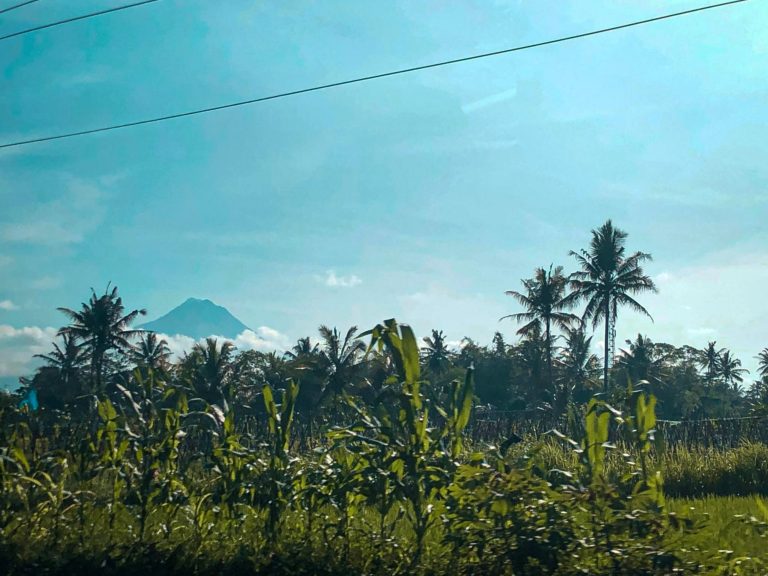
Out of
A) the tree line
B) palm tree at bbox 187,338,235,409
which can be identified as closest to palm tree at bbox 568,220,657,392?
the tree line

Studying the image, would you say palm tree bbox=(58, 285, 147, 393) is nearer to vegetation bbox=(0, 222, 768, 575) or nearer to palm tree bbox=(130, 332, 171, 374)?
palm tree bbox=(130, 332, 171, 374)

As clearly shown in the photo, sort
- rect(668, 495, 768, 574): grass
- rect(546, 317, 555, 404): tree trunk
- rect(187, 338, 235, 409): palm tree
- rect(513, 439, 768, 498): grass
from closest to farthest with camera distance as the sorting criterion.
A: rect(668, 495, 768, 574): grass → rect(513, 439, 768, 498): grass → rect(187, 338, 235, 409): palm tree → rect(546, 317, 555, 404): tree trunk

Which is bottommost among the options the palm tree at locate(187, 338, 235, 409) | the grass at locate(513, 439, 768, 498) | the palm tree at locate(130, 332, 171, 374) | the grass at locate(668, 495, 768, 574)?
the grass at locate(668, 495, 768, 574)

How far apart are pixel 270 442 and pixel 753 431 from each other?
573 inches

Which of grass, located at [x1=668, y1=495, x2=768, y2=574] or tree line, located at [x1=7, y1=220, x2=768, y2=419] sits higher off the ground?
tree line, located at [x1=7, y1=220, x2=768, y2=419]

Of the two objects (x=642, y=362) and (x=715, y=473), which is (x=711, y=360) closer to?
(x=642, y=362)

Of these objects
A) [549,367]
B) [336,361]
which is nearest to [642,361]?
[549,367]

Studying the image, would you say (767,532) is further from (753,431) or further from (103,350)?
(103,350)

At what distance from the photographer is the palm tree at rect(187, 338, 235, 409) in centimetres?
3788

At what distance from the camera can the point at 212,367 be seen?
129 feet

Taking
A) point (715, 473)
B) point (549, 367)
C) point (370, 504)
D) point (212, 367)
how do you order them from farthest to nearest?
1. point (549, 367)
2. point (212, 367)
3. point (715, 473)
4. point (370, 504)

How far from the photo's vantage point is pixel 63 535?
17.3ft

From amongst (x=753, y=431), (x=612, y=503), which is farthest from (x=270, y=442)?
(x=753, y=431)

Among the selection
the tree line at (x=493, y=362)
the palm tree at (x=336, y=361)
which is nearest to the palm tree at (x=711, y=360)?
the tree line at (x=493, y=362)
